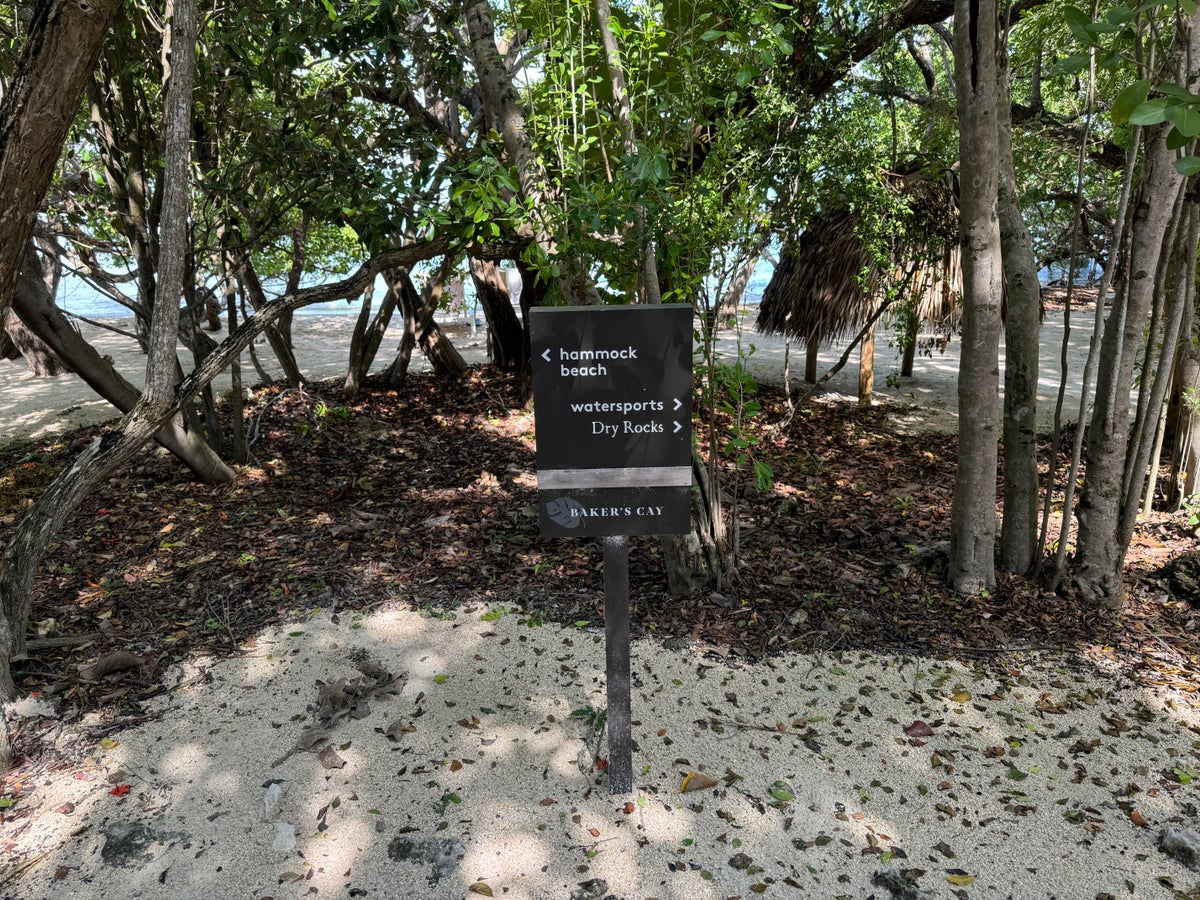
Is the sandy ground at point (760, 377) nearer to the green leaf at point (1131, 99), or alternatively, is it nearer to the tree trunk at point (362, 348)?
the tree trunk at point (362, 348)

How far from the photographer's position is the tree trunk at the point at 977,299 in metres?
3.74

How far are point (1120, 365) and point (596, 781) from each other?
3.17m

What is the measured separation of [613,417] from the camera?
107 inches

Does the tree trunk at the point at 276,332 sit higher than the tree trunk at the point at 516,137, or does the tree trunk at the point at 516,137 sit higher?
the tree trunk at the point at 516,137

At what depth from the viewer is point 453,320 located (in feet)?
68.1

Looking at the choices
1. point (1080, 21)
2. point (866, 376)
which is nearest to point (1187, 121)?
point (1080, 21)

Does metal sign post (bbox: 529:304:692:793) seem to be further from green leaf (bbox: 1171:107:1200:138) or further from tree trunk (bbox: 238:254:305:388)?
tree trunk (bbox: 238:254:305:388)

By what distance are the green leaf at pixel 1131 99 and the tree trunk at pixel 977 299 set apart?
6.44 feet

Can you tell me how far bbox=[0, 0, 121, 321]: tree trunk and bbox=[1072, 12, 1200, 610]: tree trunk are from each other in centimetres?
425

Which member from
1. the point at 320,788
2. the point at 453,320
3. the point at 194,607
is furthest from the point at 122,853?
the point at 453,320

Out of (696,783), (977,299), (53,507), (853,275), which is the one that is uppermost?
(853,275)

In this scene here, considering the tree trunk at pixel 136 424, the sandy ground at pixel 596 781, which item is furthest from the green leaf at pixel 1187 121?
the tree trunk at pixel 136 424

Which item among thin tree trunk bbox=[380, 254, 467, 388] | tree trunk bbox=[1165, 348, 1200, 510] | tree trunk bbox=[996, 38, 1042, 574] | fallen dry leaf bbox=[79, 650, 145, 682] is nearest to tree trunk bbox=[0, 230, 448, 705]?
fallen dry leaf bbox=[79, 650, 145, 682]

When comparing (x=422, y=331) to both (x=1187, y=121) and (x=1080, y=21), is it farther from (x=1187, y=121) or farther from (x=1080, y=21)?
(x=1187, y=121)
